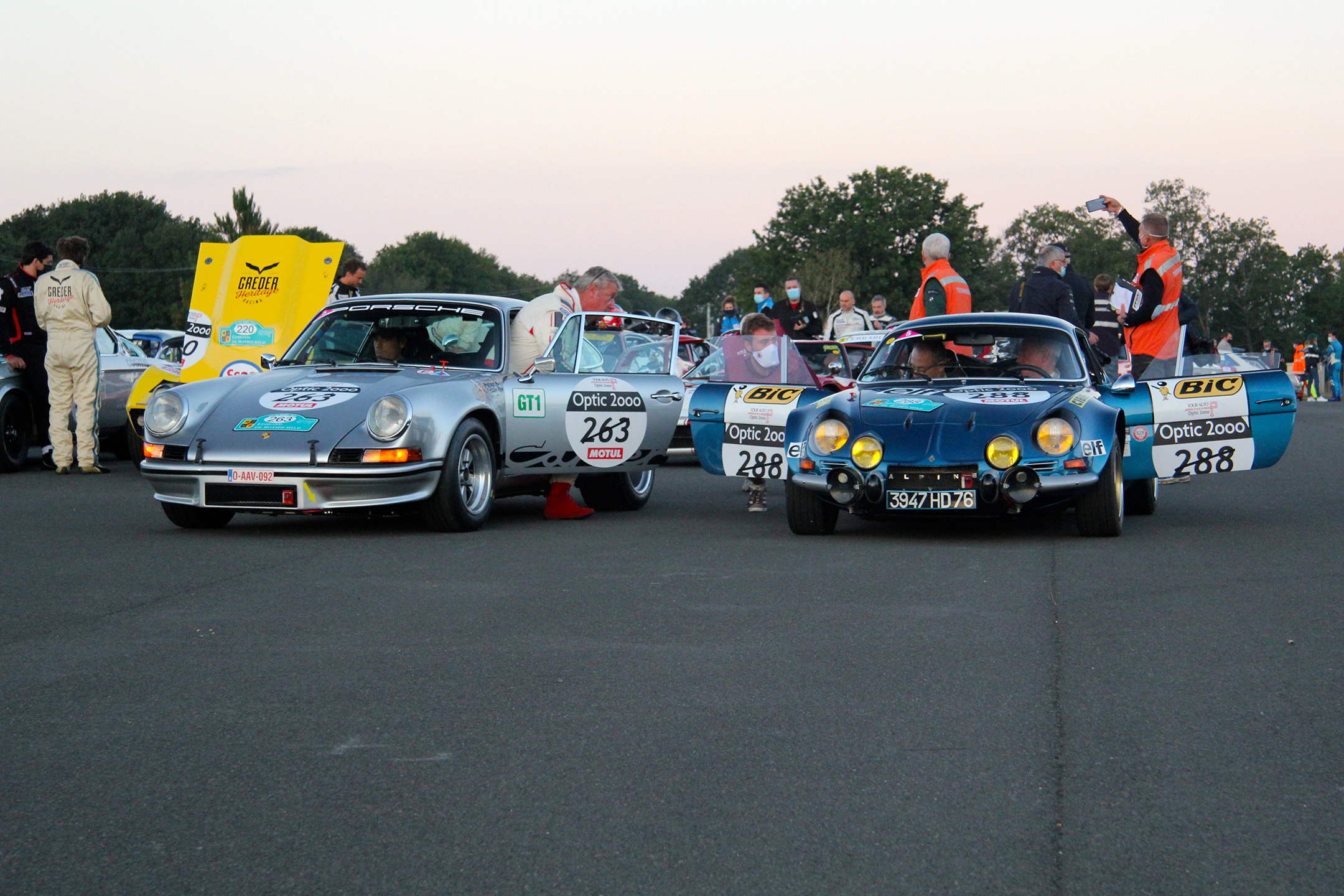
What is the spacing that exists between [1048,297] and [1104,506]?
3.48m

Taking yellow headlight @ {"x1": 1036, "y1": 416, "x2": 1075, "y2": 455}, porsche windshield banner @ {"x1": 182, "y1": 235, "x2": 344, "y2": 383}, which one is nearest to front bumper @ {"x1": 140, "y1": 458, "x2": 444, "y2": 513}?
yellow headlight @ {"x1": 1036, "y1": 416, "x2": 1075, "y2": 455}

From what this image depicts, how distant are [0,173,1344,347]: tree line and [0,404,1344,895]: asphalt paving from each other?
166 feet

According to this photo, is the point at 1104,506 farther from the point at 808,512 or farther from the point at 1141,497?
the point at 1141,497

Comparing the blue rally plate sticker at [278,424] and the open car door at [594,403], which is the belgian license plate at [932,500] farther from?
the blue rally plate sticker at [278,424]

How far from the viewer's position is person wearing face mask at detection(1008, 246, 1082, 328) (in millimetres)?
10625

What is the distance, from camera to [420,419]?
7.89 m

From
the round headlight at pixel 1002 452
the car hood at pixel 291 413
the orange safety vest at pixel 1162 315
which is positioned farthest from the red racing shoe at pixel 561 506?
the orange safety vest at pixel 1162 315

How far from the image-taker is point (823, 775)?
339 centimetres

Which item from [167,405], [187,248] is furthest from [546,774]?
[187,248]

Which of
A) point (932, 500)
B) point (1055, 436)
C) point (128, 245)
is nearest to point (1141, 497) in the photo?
point (1055, 436)

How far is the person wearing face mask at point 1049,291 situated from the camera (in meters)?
10.6

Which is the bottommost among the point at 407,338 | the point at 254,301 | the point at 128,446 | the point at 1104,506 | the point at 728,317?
the point at 1104,506

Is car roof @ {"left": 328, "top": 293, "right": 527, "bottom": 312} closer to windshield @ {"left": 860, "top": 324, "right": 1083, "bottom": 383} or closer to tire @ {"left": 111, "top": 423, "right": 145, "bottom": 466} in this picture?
windshield @ {"left": 860, "top": 324, "right": 1083, "bottom": 383}

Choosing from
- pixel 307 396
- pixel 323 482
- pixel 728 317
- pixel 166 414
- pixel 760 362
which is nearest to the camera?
pixel 323 482
